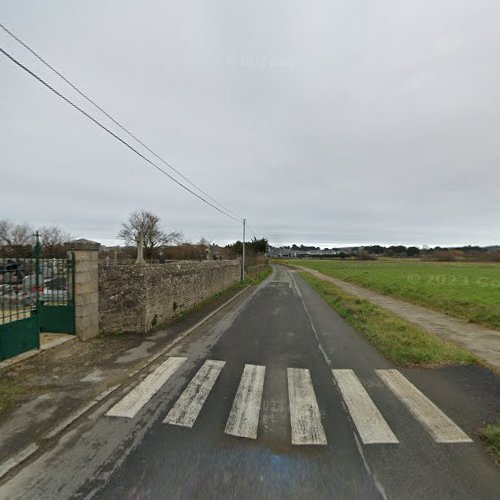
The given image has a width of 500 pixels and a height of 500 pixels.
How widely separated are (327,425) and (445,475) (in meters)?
1.42

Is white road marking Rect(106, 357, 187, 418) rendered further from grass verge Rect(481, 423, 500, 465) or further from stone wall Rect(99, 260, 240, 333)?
grass verge Rect(481, 423, 500, 465)

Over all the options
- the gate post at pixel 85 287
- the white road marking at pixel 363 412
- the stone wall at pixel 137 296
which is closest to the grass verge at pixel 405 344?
the white road marking at pixel 363 412

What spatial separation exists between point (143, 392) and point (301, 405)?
255cm

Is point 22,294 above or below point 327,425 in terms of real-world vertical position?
above

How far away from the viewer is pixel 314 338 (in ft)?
32.0

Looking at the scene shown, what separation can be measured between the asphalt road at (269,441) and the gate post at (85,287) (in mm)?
3066

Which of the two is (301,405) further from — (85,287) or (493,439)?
(85,287)

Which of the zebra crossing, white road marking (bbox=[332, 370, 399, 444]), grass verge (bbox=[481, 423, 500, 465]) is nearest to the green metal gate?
the zebra crossing

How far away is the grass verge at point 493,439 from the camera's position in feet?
12.4

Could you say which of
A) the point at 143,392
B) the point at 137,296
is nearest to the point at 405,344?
the point at 143,392

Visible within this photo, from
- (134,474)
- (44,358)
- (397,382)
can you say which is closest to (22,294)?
(44,358)

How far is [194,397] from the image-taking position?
530cm

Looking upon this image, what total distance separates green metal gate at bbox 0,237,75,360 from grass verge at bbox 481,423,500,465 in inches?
313

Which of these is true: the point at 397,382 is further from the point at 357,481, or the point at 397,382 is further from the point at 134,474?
the point at 134,474
